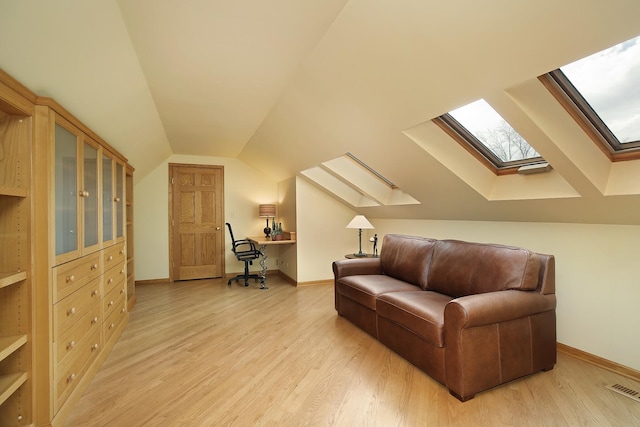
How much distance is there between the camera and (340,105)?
2.63 metres

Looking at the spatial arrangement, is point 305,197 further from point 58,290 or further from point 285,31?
point 58,290

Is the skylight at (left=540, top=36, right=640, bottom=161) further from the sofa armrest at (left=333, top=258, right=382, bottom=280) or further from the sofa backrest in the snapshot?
the sofa armrest at (left=333, top=258, right=382, bottom=280)

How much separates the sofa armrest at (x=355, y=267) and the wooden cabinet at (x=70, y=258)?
2.31 metres

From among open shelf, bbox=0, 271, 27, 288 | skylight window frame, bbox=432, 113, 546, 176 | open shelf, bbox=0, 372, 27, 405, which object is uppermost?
skylight window frame, bbox=432, 113, 546, 176

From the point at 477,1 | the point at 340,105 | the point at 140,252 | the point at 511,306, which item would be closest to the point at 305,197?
the point at 340,105

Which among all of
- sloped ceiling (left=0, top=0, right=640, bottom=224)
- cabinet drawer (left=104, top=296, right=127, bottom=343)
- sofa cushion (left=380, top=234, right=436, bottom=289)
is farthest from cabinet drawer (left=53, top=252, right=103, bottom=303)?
sofa cushion (left=380, top=234, right=436, bottom=289)

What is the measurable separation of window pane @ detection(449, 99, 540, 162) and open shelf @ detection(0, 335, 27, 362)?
3127 millimetres

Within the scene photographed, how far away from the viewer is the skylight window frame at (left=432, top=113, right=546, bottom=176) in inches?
101

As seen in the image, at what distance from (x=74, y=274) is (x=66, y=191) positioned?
0.55 meters

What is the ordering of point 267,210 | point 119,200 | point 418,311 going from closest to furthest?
point 418,311 < point 119,200 < point 267,210

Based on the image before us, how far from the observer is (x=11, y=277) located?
145cm

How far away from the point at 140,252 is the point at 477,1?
5.84 meters

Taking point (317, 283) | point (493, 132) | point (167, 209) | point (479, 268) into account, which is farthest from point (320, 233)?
point (493, 132)

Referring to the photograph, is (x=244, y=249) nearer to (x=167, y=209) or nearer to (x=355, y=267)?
(x=167, y=209)
